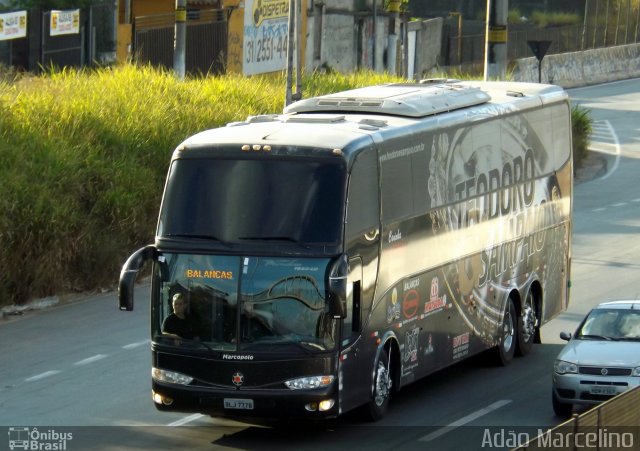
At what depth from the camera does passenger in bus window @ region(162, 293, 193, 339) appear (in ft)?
48.0

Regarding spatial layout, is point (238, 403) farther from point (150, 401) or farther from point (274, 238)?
point (150, 401)

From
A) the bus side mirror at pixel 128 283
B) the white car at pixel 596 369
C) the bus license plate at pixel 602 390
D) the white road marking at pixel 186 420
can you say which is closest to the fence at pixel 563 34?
the white car at pixel 596 369

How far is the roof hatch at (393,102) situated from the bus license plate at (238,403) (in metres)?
4.59

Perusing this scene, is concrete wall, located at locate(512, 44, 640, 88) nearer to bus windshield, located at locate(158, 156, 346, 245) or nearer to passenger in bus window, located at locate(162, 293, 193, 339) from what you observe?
bus windshield, located at locate(158, 156, 346, 245)

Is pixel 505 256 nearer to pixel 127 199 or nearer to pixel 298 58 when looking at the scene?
pixel 127 199

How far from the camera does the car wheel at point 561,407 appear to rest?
54.0 ft

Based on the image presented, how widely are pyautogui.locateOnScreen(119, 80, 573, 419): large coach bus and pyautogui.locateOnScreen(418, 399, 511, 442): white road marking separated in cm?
75

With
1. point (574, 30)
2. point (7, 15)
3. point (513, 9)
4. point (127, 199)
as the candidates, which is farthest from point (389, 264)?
point (513, 9)

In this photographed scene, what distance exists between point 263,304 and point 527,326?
729 cm

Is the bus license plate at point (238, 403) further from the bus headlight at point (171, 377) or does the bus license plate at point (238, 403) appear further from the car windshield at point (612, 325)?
the car windshield at point (612, 325)

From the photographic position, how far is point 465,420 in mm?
16453

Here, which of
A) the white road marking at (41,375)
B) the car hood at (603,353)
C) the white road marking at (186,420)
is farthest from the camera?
the white road marking at (41,375)

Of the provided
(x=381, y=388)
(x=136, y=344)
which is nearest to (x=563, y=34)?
(x=136, y=344)

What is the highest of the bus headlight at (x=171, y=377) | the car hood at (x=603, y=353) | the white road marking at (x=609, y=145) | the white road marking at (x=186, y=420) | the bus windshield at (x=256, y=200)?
the bus windshield at (x=256, y=200)
